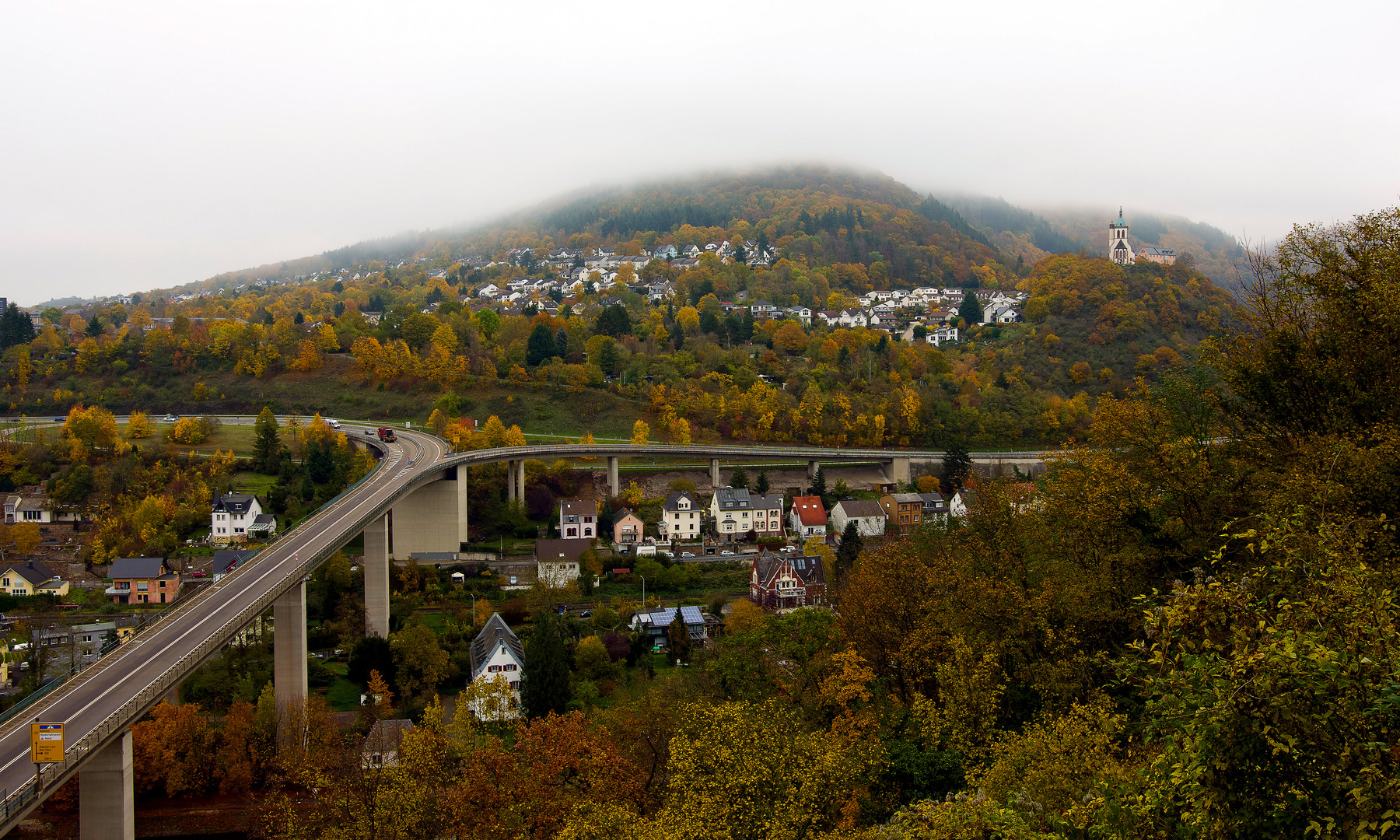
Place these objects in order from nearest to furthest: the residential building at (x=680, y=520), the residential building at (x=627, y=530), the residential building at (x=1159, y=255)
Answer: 1. the residential building at (x=627, y=530)
2. the residential building at (x=680, y=520)
3. the residential building at (x=1159, y=255)

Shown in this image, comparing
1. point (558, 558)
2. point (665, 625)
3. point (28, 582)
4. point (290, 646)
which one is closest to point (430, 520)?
point (558, 558)

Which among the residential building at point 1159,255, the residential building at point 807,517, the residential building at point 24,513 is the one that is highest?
the residential building at point 1159,255

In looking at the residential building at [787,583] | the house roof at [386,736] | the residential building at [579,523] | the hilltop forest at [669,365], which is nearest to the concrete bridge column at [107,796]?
the house roof at [386,736]

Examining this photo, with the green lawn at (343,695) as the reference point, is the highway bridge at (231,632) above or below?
above

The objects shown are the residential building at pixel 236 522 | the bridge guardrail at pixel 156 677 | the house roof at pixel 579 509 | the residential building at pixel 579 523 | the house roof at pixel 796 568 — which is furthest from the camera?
the house roof at pixel 579 509

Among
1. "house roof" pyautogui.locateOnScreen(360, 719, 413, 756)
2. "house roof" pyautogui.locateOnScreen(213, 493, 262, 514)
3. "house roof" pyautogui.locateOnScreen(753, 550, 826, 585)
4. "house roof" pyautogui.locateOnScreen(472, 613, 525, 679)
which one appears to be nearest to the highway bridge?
"house roof" pyautogui.locateOnScreen(360, 719, 413, 756)

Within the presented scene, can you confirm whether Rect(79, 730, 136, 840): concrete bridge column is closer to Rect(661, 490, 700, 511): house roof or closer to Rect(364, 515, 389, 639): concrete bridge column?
Rect(364, 515, 389, 639): concrete bridge column

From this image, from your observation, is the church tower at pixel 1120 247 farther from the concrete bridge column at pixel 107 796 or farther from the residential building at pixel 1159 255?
the concrete bridge column at pixel 107 796
